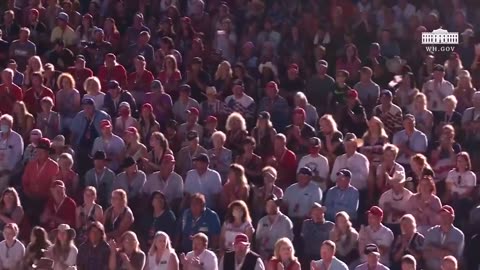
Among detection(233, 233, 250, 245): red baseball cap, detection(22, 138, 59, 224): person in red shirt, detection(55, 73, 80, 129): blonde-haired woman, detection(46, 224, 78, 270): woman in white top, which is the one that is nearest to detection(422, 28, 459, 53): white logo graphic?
detection(55, 73, 80, 129): blonde-haired woman

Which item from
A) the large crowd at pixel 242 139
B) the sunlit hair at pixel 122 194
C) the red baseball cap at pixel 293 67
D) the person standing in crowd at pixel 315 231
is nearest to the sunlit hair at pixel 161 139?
the large crowd at pixel 242 139

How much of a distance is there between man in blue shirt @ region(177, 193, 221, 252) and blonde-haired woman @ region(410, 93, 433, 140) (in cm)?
388

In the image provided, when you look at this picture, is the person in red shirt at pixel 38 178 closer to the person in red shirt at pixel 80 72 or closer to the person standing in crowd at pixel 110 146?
the person standing in crowd at pixel 110 146

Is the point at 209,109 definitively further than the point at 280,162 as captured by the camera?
Yes

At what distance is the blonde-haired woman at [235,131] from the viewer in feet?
67.7

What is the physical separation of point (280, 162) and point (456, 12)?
6.99 meters

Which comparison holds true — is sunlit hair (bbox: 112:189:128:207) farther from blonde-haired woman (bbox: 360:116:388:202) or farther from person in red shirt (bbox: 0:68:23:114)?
person in red shirt (bbox: 0:68:23:114)

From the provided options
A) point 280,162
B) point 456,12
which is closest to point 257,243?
point 280,162

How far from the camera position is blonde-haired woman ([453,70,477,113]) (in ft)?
72.7

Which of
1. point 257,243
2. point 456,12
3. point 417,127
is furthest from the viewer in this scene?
point 456,12

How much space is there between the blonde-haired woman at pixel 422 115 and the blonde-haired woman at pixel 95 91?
4251 mm

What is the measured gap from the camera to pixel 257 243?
1856cm

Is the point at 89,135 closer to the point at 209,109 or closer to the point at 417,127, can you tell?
the point at 209,109

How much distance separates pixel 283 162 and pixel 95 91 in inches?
128
